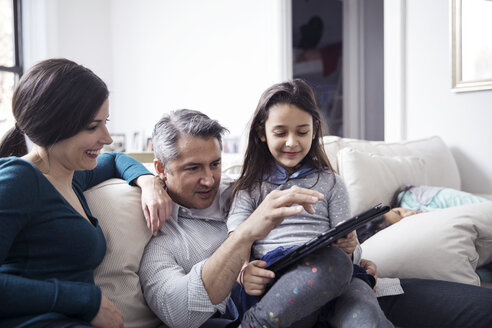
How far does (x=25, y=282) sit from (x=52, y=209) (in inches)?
6.4

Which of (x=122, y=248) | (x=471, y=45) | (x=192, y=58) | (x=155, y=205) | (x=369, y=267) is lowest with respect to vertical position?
(x=369, y=267)

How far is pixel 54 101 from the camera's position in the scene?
0.97 m

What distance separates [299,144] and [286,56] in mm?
2346

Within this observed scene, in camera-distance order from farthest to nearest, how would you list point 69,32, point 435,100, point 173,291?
1. point 69,32
2. point 435,100
3. point 173,291

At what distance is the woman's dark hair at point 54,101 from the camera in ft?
3.18

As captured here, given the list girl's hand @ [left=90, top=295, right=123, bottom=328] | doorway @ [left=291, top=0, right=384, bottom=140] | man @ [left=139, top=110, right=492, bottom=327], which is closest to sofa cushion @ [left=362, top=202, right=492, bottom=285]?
man @ [left=139, top=110, right=492, bottom=327]

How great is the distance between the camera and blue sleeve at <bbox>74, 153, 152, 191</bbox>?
1.28 meters

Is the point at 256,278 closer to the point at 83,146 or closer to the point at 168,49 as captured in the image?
the point at 83,146

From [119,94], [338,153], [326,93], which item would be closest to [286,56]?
[326,93]

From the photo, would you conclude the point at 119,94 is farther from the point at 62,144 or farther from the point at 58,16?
the point at 62,144

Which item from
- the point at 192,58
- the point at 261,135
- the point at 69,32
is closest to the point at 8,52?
the point at 69,32

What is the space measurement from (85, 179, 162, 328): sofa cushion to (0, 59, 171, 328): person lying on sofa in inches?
2.7

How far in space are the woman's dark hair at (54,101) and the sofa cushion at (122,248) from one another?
0.95ft

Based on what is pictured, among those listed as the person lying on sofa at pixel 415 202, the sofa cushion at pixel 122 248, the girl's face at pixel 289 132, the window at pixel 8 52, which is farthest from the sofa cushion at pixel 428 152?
the window at pixel 8 52
